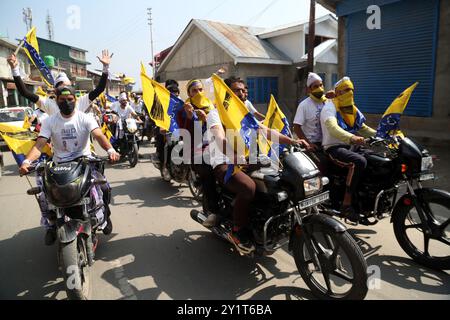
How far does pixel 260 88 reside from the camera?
1883cm

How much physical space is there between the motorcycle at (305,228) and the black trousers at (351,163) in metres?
0.89

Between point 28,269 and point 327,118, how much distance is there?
3716 millimetres

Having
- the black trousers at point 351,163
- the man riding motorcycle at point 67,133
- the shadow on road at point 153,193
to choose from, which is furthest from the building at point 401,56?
the man riding motorcycle at point 67,133

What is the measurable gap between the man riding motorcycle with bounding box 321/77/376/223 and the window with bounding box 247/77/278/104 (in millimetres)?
14578

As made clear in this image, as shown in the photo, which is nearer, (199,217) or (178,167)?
(199,217)

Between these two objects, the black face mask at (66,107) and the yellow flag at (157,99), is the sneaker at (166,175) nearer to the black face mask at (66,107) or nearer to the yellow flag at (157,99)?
the yellow flag at (157,99)

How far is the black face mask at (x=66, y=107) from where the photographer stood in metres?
3.46

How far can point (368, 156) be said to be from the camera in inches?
151

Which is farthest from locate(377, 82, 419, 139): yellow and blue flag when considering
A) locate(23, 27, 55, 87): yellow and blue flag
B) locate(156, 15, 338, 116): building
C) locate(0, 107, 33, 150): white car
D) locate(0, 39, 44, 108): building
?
locate(0, 39, 44, 108): building

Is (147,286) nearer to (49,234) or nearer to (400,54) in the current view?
(49,234)

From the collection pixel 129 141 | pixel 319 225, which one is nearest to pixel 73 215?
pixel 319 225

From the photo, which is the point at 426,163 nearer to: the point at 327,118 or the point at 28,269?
the point at 327,118

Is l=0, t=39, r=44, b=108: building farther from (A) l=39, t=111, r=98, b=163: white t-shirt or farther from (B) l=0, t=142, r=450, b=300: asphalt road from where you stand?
(A) l=39, t=111, r=98, b=163: white t-shirt

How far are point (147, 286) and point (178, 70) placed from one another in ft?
70.6
